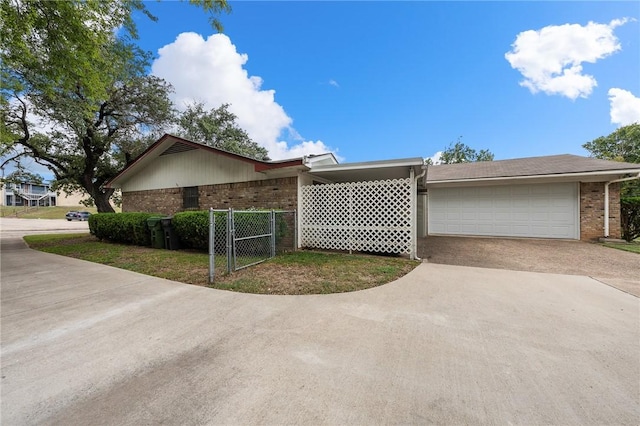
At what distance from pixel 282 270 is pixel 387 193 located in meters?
3.47

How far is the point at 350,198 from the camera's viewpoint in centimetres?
731

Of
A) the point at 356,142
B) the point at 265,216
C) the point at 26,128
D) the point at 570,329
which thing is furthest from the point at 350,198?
the point at 26,128

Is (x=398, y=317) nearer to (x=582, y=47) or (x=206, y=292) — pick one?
(x=206, y=292)

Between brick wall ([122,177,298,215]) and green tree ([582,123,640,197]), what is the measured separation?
28.2 meters

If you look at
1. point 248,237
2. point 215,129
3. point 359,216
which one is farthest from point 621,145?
point 215,129

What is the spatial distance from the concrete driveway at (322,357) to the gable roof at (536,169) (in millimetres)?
7391

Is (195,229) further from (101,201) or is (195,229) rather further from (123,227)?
(101,201)

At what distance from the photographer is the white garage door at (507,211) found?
32.0 feet

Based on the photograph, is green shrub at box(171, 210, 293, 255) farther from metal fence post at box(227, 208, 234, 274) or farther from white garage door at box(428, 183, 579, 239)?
white garage door at box(428, 183, 579, 239)

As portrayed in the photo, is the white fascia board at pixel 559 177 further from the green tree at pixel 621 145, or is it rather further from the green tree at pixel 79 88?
the green tree at pixel 621 145

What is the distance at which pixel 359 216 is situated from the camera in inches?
286

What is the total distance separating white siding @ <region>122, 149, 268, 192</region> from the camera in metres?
9.20

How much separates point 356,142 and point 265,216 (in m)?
13.1

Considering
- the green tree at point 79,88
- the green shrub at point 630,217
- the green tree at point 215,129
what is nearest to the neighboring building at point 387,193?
the green shrub at point 630,217
